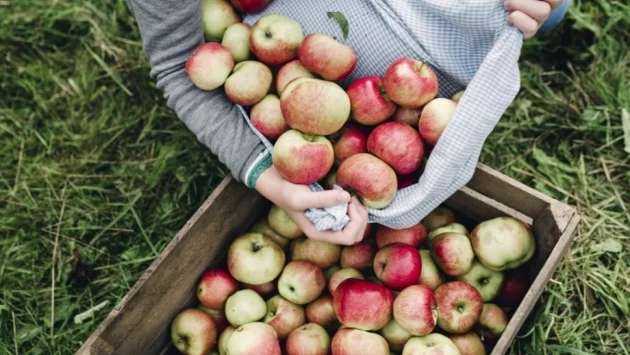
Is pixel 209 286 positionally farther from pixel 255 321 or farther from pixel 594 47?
pixel 594 47

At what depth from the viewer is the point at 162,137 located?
8.84ft

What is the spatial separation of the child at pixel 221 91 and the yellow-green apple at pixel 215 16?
0.33ft

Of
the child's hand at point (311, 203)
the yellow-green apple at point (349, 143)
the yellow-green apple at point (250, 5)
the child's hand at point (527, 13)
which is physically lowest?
the child's hand at point (311, 203)

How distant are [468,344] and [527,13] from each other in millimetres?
950

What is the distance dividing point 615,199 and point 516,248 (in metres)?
0.83

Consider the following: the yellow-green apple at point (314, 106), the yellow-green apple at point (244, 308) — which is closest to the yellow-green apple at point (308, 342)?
the yellow-green apple at point (244, 308)

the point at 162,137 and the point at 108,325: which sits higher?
the point at 108,325

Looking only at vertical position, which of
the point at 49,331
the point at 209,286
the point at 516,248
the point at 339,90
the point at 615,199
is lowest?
Answer: the point at 49,331

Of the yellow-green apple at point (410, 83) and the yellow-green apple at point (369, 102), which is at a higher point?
the yellow-green apple at point (410, 83)

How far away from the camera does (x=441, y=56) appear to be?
1.90 m

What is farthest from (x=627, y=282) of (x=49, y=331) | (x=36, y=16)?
(x=36, y=16)

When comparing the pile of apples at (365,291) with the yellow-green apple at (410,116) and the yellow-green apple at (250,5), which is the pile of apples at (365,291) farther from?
the yellow-green apple at (250,5)

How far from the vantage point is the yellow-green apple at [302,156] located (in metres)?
1.72

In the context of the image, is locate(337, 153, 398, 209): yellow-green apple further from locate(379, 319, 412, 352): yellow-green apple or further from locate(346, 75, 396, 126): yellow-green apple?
locate(379, 319, 412, 352): yellow-green apple
